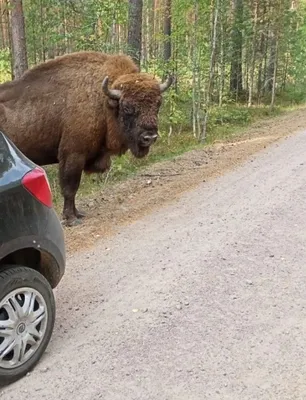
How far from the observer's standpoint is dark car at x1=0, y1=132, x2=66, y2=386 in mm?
3590

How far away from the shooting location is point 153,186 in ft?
30.7

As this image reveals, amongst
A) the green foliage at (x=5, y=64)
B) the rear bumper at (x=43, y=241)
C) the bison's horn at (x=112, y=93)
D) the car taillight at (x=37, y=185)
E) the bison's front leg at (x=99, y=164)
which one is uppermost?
the car taillight at (x=37, y=185)

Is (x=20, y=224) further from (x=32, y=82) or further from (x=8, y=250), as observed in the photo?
(x=32, y=82)

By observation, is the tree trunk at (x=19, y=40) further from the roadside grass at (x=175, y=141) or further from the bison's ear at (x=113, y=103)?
the bison's ear at (x=113, y=103)

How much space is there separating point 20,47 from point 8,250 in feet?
28.9

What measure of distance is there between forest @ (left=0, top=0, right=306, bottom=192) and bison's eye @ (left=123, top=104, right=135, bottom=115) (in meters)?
3.57

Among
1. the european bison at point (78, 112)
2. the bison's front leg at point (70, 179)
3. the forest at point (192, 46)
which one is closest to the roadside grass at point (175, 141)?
the forest at point (192, 46)

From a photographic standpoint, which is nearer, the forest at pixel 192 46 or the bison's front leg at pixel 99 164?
the bison's front leg at pixel 99 164

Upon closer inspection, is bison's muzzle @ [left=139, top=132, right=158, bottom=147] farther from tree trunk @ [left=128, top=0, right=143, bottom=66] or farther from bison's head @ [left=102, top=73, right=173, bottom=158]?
tree trunk @ [left=128, top=0, right=143, bottom=66]

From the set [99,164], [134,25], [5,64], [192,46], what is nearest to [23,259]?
[99,164]

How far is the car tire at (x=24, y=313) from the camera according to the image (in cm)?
359

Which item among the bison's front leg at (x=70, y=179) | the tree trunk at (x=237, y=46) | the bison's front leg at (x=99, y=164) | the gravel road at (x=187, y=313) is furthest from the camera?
the tree trunk at (x=237, y=46)

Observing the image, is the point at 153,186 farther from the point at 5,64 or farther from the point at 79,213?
the point at 5,64

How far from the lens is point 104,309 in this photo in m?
4.64
